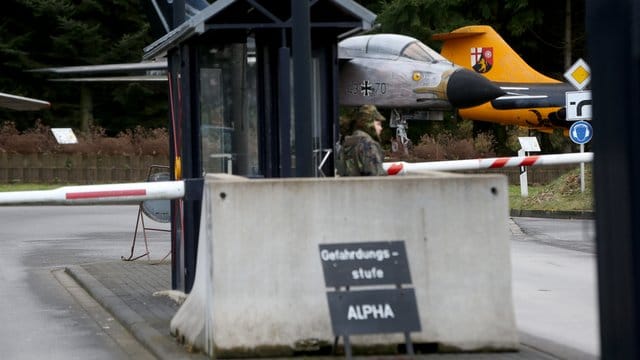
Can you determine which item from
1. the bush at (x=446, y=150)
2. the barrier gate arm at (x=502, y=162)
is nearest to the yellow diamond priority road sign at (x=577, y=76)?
the barrier gate arm at (x=502, y=162)

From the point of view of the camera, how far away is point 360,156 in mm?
9289

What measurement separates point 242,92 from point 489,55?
26895 mm

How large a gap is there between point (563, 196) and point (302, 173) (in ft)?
58.9

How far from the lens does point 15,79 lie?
195ft

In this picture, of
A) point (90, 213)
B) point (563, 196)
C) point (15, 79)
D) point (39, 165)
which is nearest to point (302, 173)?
point (563, 196)

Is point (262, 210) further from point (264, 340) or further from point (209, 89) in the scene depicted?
point (209, 89)

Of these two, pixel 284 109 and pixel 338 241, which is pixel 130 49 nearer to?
pixel 284 109

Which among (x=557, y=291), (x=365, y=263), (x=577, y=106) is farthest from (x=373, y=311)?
(x=577, y=106)

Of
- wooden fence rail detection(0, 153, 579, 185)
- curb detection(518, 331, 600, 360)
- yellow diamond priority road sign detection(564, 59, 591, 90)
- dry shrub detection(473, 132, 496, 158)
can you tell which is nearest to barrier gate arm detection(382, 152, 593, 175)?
curb detection(518, 331, 600, 360)

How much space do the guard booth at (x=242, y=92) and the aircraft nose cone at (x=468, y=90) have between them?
A: 4.27 metres

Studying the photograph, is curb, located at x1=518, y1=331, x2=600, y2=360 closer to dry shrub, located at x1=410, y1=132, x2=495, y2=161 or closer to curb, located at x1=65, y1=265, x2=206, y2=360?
curb, located at x1=65, y1=265, x2=206, y2=360

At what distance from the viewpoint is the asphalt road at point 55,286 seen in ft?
30.8

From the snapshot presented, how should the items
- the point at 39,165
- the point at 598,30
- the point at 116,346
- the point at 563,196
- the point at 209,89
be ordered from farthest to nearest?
1. the point at 39,165
2. the point at 563,196
3. the point at 209,89
4. the point at 116,346
5. the point at 598,30

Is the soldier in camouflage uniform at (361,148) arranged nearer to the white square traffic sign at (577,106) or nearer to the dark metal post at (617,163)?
the dark metal post at (617,163)
